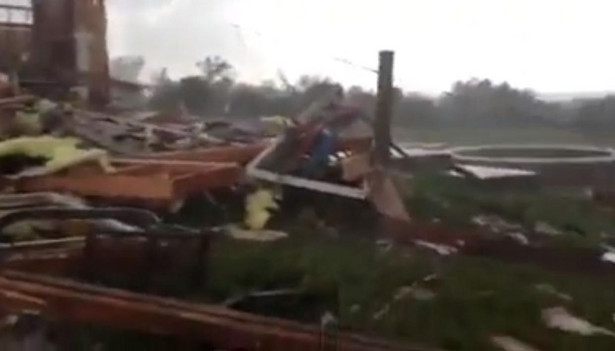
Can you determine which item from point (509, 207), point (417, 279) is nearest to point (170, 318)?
point (417, 279)

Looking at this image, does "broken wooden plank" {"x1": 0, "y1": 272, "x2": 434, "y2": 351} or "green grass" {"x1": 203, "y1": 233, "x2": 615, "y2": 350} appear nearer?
"green grass" {"x1": 203, "y1": 233, "x2": 615, "y2": 350}

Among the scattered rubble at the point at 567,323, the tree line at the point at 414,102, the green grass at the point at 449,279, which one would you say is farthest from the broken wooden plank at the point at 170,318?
the tree line at the point at 414,102

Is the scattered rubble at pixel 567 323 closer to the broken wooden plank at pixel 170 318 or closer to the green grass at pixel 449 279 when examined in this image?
the green grass at pixel 449 279

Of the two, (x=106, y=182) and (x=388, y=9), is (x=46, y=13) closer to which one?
(x=106, y=182)

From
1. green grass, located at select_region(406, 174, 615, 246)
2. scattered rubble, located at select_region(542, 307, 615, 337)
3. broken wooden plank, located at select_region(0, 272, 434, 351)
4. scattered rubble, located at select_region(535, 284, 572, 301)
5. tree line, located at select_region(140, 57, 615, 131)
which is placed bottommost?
broken wooden plank, located at select_region(0, 272, 434, 351)

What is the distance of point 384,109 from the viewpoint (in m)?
1.23

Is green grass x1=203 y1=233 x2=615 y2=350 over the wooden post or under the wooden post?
under

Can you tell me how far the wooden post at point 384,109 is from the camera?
4.01 ft

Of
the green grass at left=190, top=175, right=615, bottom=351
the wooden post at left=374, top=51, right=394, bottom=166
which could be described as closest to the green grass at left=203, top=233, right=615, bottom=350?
the green grass at left=190, top=175, right=615, bottom=351

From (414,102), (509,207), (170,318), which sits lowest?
(170,318)

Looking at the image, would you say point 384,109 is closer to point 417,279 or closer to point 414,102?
point 414,102

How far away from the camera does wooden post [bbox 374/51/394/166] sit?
122 centimetres

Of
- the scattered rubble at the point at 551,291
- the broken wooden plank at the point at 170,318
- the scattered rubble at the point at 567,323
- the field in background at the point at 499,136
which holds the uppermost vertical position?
the field in background at the point at 499,136

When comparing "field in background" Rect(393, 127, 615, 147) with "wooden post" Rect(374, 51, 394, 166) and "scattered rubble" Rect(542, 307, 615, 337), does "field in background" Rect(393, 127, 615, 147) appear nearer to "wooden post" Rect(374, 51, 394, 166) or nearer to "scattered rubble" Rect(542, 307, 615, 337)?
"wooden post" Rect(374, 51, 394, 166)
